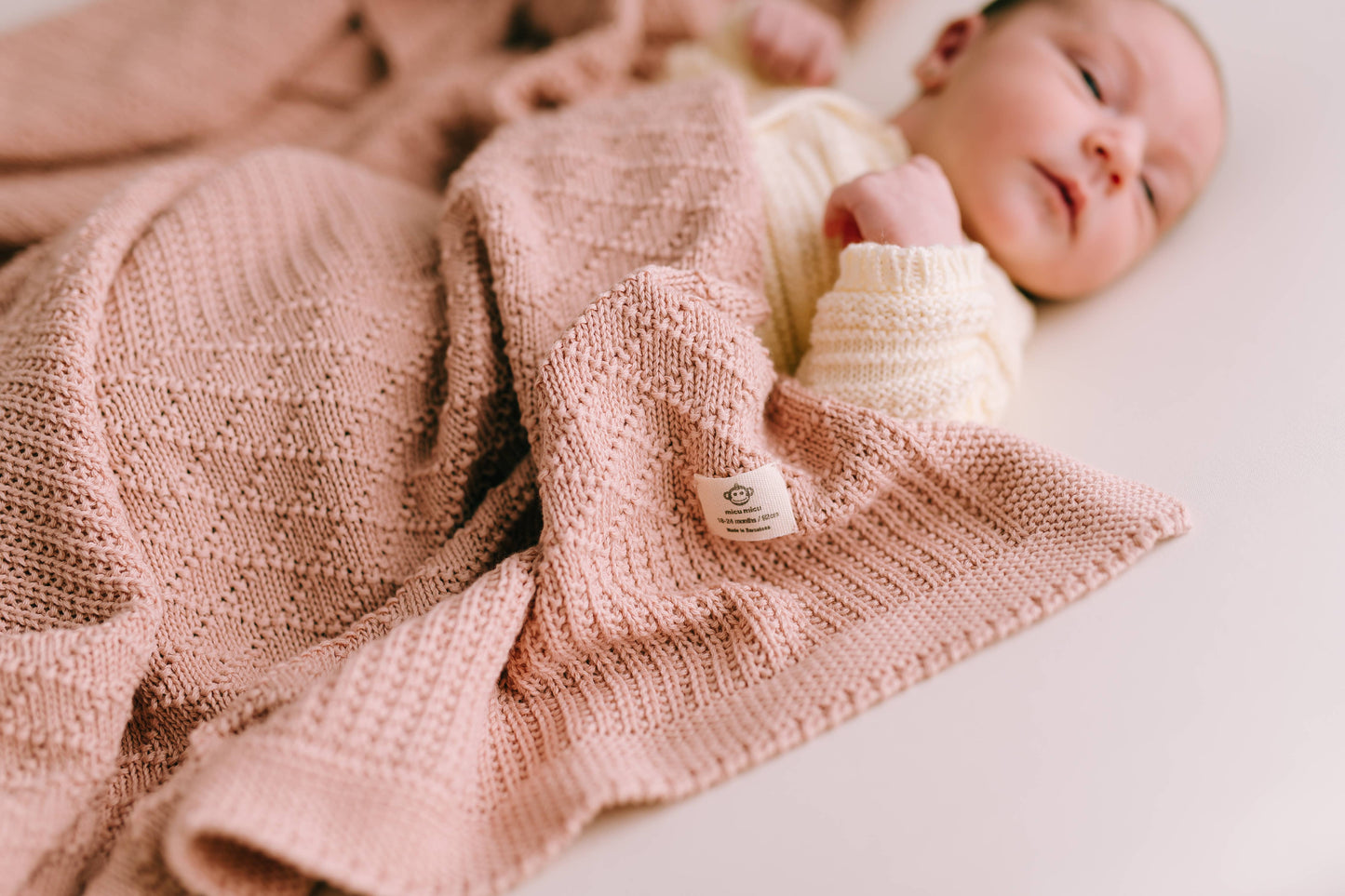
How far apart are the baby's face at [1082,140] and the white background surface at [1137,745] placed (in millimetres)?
256

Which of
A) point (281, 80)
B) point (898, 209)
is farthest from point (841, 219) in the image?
point (281, 80)

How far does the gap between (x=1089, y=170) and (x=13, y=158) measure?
124cm

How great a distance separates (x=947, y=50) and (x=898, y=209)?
0.45m

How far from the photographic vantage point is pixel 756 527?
73cm

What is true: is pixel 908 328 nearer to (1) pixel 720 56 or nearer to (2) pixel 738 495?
(2) pixel 738 495

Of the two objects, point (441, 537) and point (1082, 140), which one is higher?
point (1082, 140)

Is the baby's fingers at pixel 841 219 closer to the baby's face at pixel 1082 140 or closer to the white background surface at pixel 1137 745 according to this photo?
the baby's face at pixel 1082 140

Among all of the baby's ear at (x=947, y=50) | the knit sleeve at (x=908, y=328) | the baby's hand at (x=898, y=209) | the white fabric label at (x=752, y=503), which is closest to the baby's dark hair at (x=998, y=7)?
the baby's ear at (x=947, y=50)

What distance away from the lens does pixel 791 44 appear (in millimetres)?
1244

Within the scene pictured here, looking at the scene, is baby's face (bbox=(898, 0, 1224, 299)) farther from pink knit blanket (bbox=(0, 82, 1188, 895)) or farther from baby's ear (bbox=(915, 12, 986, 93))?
pink knit blanket (bbox=(0, 82, 1188, 895))

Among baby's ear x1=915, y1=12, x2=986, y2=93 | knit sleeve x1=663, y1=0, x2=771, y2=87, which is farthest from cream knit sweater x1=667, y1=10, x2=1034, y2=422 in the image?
knit sleeve x1=663, y1=0, x2=771, y2=87

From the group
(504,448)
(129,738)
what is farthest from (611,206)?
(129,738)

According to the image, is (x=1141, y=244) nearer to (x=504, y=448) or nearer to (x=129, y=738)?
(x=504, y=448)

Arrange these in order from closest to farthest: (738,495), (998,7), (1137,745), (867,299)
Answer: (1137,745), (738,495), (867,299), (998,7)
